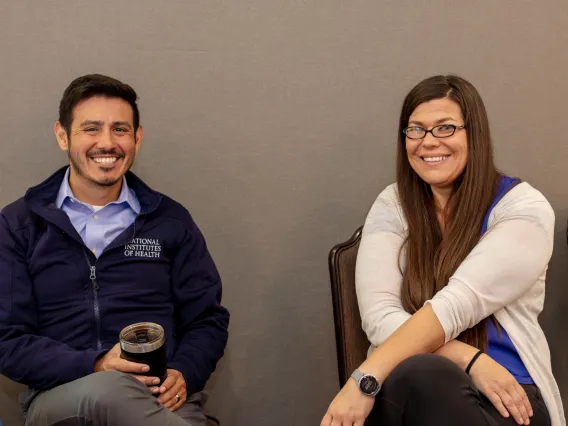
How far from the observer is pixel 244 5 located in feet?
6.64

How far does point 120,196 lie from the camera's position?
181 cm

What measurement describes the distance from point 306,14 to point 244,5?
0.18 metres

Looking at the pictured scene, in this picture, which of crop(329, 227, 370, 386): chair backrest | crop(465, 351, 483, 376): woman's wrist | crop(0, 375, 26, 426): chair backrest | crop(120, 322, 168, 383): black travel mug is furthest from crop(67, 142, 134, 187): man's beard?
crop(465, 351, 483, 376): woman's wrist

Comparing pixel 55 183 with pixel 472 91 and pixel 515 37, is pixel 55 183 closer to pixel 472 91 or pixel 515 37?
pixel 472 91

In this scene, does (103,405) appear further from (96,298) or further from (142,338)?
(96,298)

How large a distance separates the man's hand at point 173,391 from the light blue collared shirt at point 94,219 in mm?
350

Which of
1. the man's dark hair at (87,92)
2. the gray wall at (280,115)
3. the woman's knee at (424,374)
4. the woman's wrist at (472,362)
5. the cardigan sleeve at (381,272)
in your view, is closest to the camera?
the woman's knee at (424,374)

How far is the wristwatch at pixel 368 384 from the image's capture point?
4.82 feet

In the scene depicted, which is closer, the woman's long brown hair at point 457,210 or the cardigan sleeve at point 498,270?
the cardigan sleeve at point 498,270

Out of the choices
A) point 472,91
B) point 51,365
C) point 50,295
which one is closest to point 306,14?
point 472,91

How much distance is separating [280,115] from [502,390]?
3.28ft

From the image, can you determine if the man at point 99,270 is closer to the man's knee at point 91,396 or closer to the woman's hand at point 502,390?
the man's knee at point 91,396

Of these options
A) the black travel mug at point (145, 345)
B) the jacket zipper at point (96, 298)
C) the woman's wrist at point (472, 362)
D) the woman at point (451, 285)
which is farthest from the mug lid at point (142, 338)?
the woman's wrist at point (472, 362)

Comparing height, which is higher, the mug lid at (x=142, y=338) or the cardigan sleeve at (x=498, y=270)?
the cardigan sleeve at (x=498, y=270)
